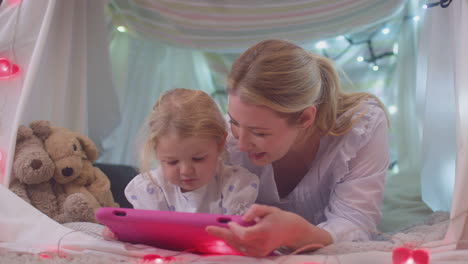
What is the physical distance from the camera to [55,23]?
170cm

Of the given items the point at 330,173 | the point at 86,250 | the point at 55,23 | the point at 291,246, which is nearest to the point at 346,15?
the point at 330,173

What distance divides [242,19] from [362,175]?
3.06 feet

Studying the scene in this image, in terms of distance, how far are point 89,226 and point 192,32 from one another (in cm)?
104

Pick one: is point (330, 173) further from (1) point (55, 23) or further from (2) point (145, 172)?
(1) point (55, 23)

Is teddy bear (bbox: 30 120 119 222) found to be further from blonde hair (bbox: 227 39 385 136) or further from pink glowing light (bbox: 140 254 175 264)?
blonde hair (bbox: 227 39 385 136)

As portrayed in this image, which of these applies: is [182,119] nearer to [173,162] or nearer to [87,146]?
[173,162]

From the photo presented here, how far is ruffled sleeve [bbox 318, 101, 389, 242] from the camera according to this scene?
1.22m

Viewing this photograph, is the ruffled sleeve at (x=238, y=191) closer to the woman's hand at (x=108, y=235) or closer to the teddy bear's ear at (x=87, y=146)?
the woman's hand at (x=108, y=235)

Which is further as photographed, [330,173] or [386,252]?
[330,173]

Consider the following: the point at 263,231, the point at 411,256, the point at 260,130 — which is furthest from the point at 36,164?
the point at 411,256

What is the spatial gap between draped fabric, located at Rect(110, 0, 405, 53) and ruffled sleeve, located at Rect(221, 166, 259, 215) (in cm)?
88

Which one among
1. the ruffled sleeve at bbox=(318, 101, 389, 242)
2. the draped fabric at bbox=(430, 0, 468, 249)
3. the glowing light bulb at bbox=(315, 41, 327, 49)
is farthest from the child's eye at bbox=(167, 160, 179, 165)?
the glowing light bulb at bbox=(315, 41, 327, 49)

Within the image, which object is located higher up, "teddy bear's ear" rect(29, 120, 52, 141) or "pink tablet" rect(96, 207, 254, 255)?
"teddy bear's ear" rect(29, 120, 52, 141)

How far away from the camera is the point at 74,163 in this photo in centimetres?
154
